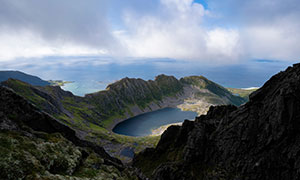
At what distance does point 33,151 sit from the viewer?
2897 cm

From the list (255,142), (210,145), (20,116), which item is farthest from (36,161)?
(255,142)

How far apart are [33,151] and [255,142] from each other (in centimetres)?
5297

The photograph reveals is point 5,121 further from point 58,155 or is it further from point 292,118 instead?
point 292,118

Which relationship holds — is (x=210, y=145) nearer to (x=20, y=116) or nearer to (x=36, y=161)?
(x=36, y=161)

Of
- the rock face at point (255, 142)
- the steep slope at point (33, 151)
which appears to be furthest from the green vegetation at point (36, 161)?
the rock face at point (255, 142)

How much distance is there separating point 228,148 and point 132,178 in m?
32.3

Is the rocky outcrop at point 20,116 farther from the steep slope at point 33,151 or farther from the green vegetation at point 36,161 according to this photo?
the green vegetation at point 36,161

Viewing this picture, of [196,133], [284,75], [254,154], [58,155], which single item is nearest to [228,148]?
[254,154]

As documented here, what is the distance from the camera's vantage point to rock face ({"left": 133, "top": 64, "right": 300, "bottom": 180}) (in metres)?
38.0

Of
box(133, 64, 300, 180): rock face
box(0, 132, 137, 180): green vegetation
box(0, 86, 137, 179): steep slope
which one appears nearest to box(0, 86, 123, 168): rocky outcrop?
box(0, 86, 137, 179): steep slope

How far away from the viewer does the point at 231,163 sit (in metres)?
45.8

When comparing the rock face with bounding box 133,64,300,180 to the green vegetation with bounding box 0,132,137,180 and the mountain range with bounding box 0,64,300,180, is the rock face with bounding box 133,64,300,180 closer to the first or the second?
the mountain range with bounding box 0,64,300,180

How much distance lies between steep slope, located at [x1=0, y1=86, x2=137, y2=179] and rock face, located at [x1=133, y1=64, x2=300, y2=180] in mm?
29074

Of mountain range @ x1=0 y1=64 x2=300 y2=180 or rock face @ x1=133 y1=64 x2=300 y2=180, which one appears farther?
rock face @ x1=133 y1=64 x2=300 y2=180
